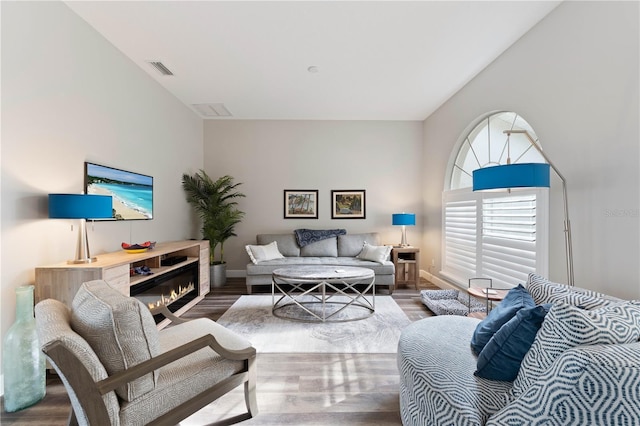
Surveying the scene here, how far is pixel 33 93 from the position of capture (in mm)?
2252

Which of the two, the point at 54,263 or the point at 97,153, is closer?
the point at 54,263

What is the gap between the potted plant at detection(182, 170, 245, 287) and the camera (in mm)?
4961

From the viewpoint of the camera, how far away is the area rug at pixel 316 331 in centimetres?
275

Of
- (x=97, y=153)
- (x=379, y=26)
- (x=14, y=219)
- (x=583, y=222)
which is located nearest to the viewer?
(x=14, y=219)

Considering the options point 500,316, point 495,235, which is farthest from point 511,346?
point 495,235

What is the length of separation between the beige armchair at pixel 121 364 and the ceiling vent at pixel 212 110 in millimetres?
3991

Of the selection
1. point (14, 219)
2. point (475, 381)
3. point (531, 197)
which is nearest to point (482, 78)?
point (531, 197)

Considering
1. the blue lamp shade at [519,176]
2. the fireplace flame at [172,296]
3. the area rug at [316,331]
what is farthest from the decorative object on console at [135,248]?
the blue lamp shade at [519,176]

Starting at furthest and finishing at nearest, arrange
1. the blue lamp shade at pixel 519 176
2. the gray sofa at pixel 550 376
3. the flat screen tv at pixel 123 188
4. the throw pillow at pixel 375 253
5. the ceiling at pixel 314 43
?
the throw pillow at pixel 375 253 → the flat screen tv at pixel 123 188 → the ceiling at pixel 314 43 → the blue lamp shade at pixel 519 176 → the gray sofa at pixel 550 376

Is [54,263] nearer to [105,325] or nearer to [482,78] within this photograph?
[105,325]

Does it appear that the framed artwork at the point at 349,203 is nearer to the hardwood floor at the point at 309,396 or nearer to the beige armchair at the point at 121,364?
the hardwood floor at the point at 309,396

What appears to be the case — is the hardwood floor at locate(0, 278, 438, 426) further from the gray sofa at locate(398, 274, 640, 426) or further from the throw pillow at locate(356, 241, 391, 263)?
the throw pillow at locate(356, 241, 391, 263)

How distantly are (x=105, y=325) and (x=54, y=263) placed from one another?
66.7 inches

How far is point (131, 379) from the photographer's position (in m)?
1.26
